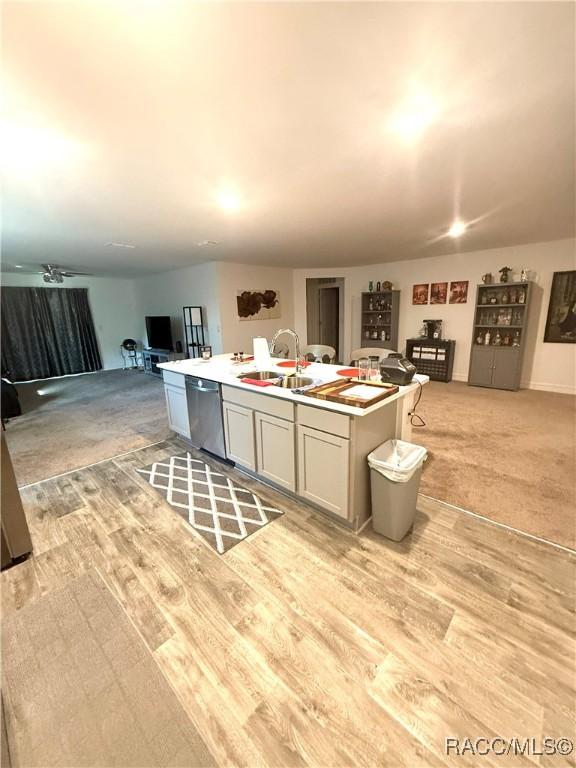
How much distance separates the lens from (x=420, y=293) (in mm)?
6105

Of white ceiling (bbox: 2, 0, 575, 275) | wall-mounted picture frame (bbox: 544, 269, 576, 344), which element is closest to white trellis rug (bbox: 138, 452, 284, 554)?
white ceiling (bbox: 2, 0, 575, 275)

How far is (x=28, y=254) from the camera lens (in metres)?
4.52

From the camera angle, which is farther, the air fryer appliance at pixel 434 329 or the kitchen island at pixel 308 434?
the air fryer appliance at pixel 434 329

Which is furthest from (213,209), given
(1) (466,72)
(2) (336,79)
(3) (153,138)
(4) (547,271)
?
(4) (547,271)

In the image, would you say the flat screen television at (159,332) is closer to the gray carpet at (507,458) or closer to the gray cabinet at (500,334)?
the gray carpet at (507,458)

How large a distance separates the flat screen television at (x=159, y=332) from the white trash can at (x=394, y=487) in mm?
6203

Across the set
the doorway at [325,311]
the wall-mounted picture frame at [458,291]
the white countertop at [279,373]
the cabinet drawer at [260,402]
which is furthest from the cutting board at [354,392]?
the doorway at [325,311]

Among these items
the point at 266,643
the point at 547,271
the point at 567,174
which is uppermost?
the point at 567,174

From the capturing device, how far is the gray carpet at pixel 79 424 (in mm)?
3260

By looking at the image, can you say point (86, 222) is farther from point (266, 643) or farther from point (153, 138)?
point (266, 643)

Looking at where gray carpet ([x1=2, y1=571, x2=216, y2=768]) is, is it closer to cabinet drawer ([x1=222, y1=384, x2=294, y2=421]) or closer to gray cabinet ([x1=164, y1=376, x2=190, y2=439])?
cabinet drawer ([x1=222, y1=384, x2=294, y2=421])

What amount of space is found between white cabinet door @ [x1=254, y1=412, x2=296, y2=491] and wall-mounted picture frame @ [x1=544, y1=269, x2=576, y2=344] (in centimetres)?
511

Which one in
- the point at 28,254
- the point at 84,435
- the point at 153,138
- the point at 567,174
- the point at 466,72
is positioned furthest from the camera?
the point at 28,254

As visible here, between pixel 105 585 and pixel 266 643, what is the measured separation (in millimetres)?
1011
